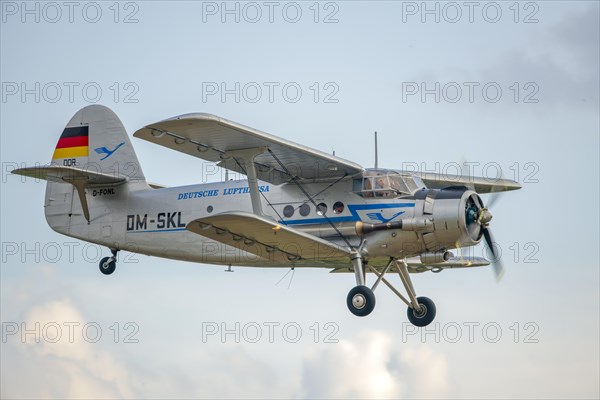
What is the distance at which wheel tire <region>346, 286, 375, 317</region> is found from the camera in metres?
17.6

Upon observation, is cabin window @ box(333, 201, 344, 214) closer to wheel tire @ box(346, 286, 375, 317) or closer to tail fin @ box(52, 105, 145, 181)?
wheel tire @ box(346, 286, 375, 317)

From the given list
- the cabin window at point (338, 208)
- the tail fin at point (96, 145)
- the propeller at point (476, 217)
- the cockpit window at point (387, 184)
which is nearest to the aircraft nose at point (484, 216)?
the propeller at point (476, 217)

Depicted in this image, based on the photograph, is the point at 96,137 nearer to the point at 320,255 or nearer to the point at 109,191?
the point at 109,191

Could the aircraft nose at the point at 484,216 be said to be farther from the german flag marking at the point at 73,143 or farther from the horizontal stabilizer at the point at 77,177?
the german flag marking at the point at 73,143

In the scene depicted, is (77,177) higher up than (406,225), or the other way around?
(77,177)

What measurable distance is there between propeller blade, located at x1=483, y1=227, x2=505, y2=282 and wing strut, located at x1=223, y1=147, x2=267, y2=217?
3893 millimetres

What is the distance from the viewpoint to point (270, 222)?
16828 millimetres

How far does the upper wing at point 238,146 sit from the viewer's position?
54.9 feet

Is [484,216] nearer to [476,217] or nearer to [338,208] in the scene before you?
[476,217]

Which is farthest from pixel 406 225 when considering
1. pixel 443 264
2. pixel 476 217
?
pixel 443 264

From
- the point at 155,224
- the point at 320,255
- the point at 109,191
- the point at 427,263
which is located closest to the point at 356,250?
A: the point at 320,255

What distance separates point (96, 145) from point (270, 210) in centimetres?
485

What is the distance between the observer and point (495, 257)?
18781 millimetres

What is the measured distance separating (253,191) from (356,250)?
2.02 m
